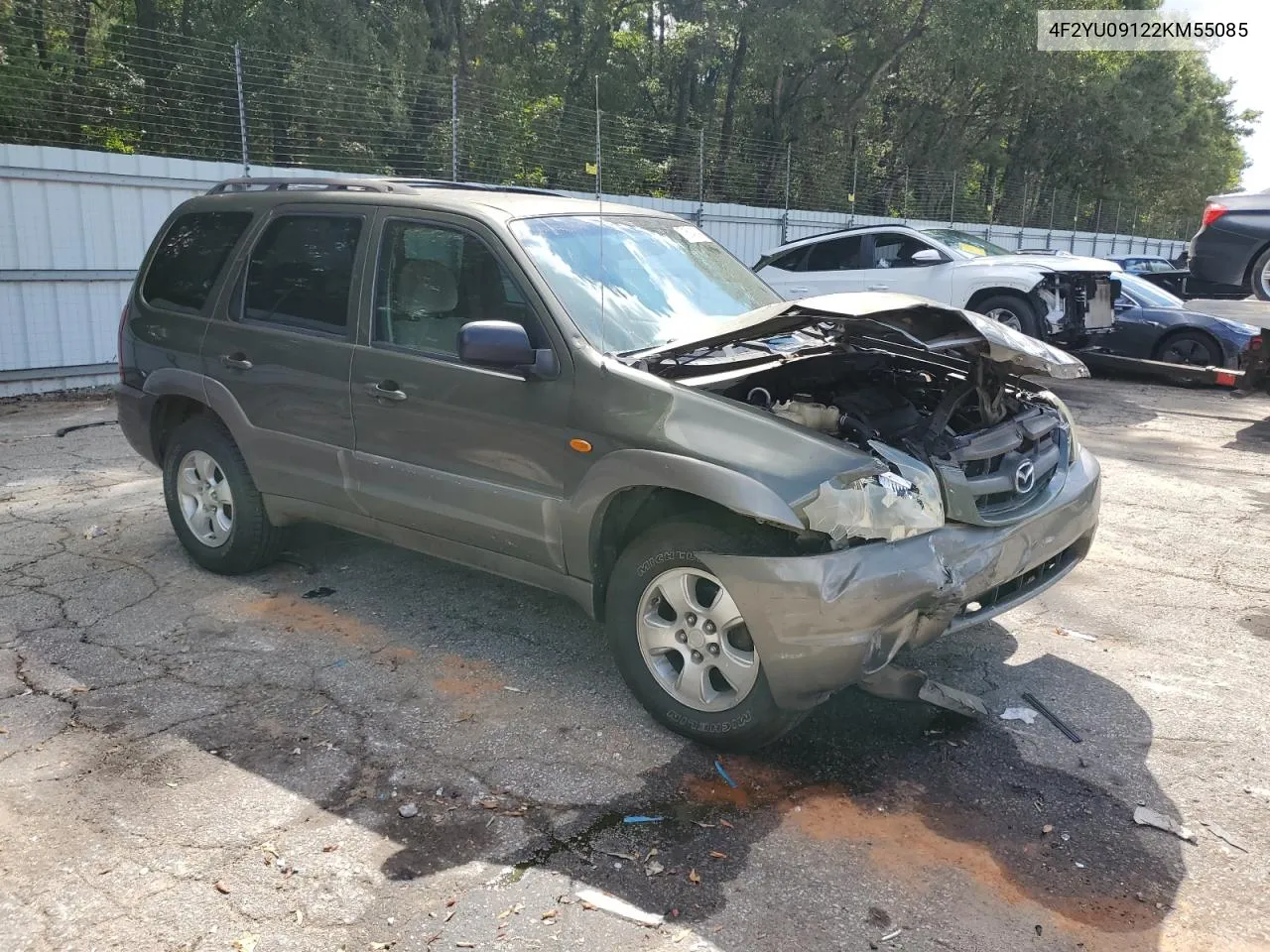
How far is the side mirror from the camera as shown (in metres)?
3.68

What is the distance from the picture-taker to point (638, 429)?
3605 millimetres

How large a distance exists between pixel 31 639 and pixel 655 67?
25123 mm

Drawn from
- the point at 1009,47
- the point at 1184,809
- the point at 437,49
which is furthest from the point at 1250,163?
the point at 1184,809

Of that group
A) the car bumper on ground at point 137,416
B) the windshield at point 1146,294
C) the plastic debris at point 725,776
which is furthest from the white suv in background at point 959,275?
the plastic debris at point 725,776

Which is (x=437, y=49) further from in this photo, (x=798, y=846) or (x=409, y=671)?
(x=798, y=846)

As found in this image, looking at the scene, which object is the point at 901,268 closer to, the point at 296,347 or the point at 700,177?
the point at 700,177

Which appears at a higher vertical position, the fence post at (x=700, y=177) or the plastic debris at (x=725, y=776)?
the fence post at (x=700, y=177)

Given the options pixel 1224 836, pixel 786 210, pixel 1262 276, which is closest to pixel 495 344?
pixel 1224 836

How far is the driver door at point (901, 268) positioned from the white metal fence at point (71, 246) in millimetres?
7467

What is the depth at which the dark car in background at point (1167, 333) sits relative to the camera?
38.9 ft

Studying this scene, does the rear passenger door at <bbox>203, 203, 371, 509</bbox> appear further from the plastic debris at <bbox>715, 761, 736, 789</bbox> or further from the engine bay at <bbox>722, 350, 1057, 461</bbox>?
the plastic debris at <bbox>715, 761, 736, 789</bbox>

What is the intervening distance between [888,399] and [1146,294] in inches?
409

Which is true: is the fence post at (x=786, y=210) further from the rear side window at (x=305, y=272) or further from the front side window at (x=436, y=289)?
the front side window at (x=436, y=289)

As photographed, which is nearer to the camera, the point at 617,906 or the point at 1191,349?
the point at 617,906
